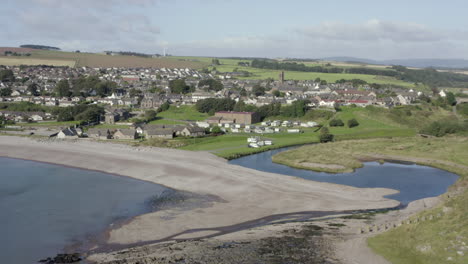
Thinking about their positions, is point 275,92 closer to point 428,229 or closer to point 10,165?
point 10,165

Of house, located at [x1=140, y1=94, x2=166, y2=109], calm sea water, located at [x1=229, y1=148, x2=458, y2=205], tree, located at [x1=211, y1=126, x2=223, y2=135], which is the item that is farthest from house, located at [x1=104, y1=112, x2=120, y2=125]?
calm sea water, located at [x1=229, y1=148, x2=458, y2=205]

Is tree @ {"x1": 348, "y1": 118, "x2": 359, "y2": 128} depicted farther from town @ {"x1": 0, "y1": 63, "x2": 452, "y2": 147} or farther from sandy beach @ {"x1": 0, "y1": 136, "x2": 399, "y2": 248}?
sandy beach @ {"x1": 0, "y1": 136, "x2": 399, "y2": 248}

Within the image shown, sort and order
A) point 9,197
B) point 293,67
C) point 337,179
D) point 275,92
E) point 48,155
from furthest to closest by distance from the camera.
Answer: point 293,67, point 275,92, point 48,155, point 337,179, point 9,197

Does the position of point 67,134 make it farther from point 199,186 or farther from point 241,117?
point 199,186

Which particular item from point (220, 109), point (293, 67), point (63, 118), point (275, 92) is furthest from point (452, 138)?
point (293, 67)

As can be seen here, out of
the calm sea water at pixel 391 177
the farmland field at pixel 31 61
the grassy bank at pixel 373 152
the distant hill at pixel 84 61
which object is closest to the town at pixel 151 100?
the grassy bank at pixel 373 152

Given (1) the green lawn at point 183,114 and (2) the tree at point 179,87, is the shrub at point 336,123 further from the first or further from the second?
(2) the tree at point 179,87
